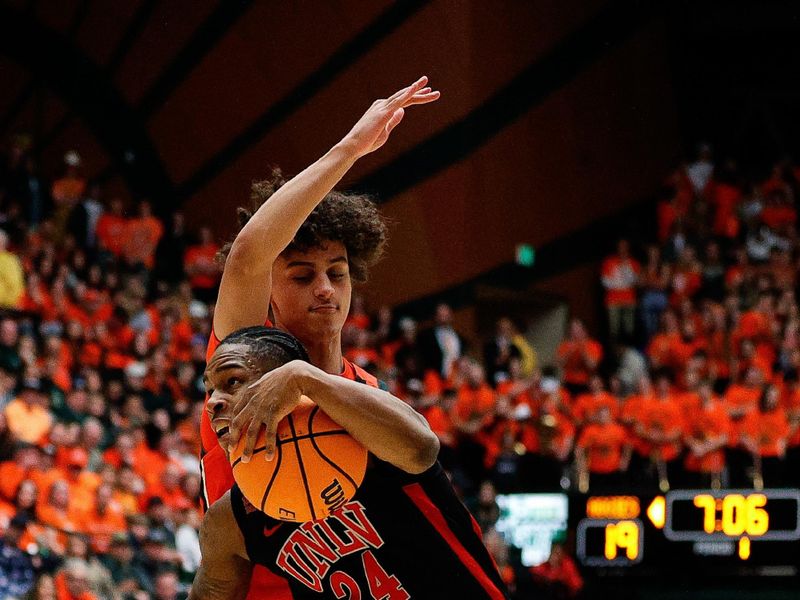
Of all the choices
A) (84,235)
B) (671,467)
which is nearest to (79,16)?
(84,235)

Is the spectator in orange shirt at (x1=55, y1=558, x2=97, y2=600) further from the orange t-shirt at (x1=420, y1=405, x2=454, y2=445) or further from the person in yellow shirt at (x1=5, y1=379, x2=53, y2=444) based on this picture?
the orange t-shirt at (x1=420, y1=405, x2=454, y2=445)

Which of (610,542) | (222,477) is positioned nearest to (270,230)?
(222,477)

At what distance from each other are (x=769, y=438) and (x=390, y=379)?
138 inches

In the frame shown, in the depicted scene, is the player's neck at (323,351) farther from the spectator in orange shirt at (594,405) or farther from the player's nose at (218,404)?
the spectator in orange shirt at (594,405)

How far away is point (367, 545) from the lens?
3.11 m

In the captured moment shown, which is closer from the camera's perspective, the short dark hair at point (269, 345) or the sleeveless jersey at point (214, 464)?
the short dark hair at point (269, 345)

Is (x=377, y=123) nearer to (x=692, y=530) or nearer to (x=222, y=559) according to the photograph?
(x=222, y=559)

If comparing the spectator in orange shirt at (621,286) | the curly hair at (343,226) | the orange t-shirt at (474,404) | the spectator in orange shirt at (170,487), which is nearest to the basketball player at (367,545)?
the curly hair at (343,226)

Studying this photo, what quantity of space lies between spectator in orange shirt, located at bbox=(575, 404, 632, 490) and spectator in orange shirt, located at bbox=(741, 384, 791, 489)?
108cm

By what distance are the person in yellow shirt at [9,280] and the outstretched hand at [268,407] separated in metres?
8.97

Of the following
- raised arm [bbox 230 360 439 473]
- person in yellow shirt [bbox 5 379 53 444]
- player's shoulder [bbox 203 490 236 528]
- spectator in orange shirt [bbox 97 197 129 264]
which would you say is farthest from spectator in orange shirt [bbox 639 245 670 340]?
raised arm [bbox 230 360 439 473]

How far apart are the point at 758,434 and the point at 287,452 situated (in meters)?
9.56

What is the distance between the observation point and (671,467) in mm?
12078

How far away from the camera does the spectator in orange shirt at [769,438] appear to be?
11.5m
